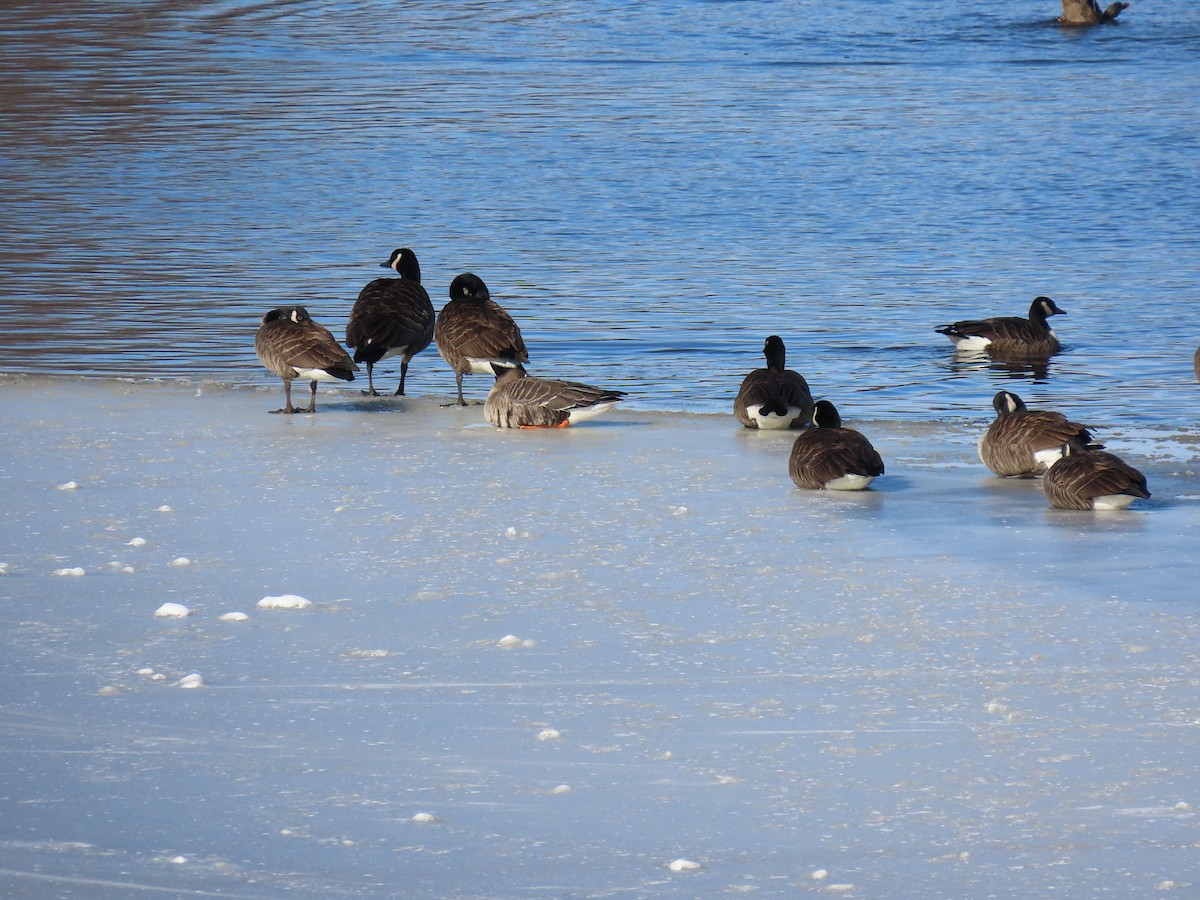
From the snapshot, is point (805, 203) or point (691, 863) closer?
point (691, 863)

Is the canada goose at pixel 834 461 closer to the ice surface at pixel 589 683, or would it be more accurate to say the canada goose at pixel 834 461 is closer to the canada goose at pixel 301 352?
the ice surface at pixel 589 683

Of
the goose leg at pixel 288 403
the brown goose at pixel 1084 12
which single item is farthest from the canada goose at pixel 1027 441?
the brown goose at pixel 1084 12

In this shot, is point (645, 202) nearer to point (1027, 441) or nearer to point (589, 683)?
point (1027, 441)

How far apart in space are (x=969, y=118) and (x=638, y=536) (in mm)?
23927

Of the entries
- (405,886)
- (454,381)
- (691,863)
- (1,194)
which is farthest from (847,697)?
(1,194)

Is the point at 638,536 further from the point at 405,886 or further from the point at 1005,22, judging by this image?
the point at 1005,22

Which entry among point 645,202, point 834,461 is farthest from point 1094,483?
point 645,202

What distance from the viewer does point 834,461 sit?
8.48 m

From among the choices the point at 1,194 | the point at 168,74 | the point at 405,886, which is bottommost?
the point at 405,886

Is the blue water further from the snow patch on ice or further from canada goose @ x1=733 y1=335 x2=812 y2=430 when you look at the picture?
the snow patch on ice

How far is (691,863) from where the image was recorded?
14.8ft

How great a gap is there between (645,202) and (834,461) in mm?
14037

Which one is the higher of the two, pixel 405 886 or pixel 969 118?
pixel 969 118

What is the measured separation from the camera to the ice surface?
15.0 feet
